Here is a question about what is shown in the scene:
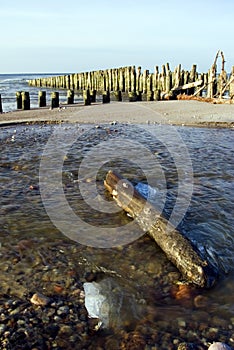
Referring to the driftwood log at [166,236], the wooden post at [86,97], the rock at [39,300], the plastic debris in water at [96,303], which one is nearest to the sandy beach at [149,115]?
the wooden post at [86,97]

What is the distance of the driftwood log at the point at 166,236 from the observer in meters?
3.58

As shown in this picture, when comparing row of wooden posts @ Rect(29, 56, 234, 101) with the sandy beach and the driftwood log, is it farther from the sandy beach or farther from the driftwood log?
the driftwood log

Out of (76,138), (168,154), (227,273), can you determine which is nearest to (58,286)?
(227,273)

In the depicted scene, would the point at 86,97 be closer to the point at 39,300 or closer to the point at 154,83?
the point at 154,83

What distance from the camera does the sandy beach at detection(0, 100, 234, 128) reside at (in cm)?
1433

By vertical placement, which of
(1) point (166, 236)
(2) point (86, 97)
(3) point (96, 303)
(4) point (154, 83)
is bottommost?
(3) point (96, 303)

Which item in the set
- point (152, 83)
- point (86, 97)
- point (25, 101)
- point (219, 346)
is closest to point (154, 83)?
point (152, 83)

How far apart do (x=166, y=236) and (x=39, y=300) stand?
1681 millimetres

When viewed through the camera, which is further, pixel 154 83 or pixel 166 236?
pixel 154 83

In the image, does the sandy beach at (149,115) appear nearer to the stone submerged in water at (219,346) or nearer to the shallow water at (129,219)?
the shallow water at (129,219)

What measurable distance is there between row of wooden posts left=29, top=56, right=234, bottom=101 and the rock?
62.9 ft

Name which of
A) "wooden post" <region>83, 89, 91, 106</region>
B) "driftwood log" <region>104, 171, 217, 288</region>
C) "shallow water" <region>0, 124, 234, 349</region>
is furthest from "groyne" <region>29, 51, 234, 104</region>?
"driftwood log" <region>104, 171, 217, 288</region>

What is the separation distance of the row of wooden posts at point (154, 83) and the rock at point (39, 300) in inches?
755

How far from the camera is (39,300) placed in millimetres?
3277
